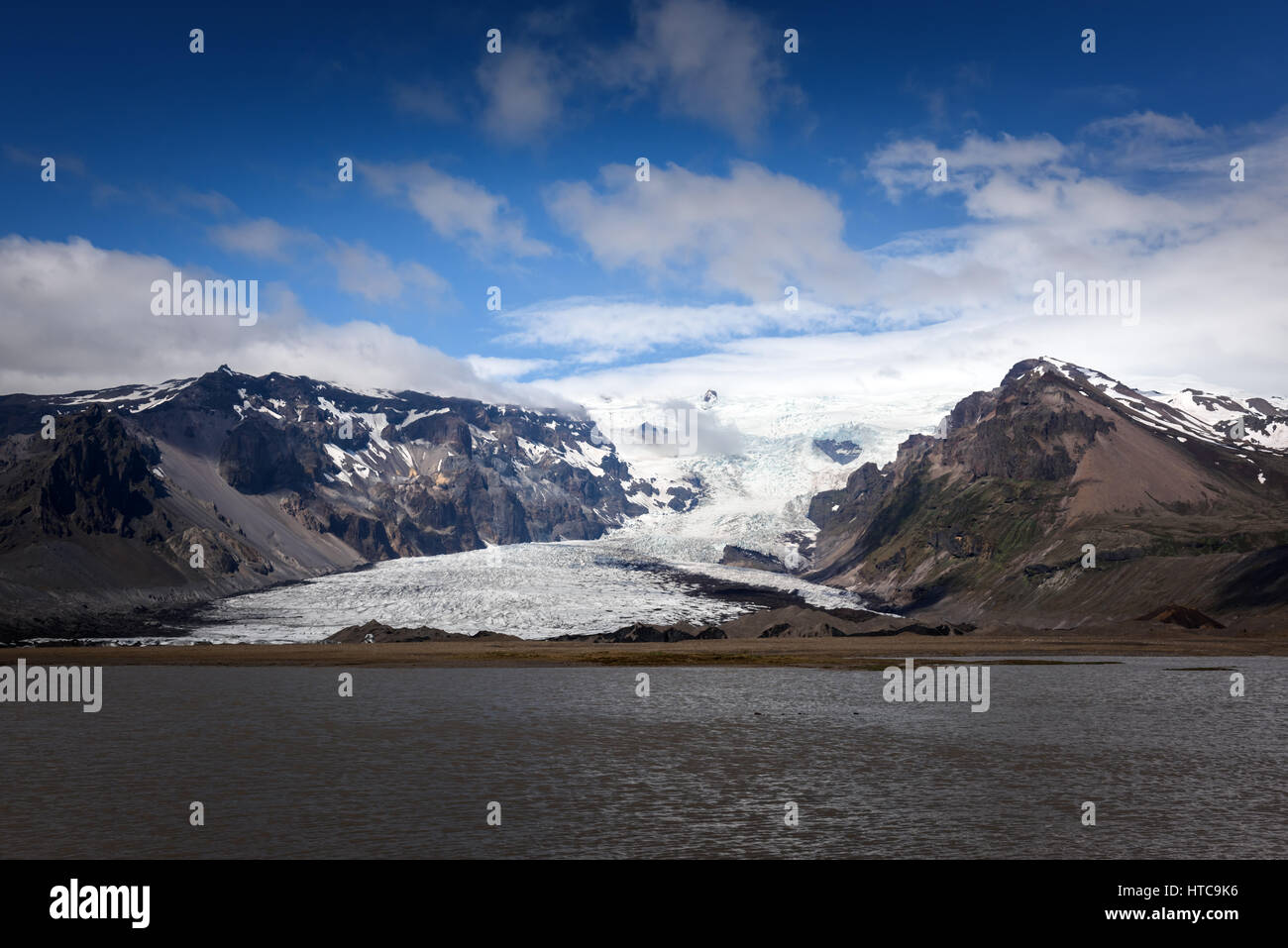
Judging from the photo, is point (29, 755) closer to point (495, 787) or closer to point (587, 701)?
point (495, 787)

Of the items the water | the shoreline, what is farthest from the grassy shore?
the water

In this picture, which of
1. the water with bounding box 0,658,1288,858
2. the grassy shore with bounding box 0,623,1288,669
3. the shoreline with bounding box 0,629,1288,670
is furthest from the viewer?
the grassy shore with bounding box 0,623,1288,669

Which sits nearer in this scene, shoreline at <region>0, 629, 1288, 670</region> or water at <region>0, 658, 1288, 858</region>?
water at <region>0, 658, 1288, 858</region>

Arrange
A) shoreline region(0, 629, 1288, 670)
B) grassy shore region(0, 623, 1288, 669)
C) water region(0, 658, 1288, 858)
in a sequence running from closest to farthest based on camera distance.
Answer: water region(0, 658, 1288, 858)
shoreline region(0, 629, 1288, 670)
grassy shore region(0, 623, 1288, 669)

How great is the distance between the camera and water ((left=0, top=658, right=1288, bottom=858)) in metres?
27.4

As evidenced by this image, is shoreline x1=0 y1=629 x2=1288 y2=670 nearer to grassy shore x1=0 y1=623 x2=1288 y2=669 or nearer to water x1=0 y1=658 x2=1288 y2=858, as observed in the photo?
grassy shore x1=0 y1=623 x2=1288 y2=669

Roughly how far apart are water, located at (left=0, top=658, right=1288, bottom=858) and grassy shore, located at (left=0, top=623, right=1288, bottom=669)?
50.2m

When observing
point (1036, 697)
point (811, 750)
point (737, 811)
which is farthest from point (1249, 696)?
Answer: point (737, 811)

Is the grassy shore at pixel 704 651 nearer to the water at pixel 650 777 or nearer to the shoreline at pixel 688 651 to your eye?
the shoreline at pixel 688 651

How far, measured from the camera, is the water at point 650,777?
2736 cm
